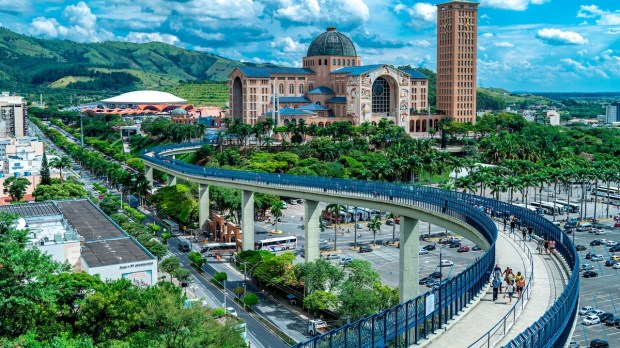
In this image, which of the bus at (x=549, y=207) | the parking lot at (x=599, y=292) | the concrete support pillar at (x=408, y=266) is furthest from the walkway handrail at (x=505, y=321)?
the bus at (x=549, y=207)

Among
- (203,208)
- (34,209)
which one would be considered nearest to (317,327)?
(34,209)

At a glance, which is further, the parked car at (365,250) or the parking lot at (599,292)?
the parked car at (365,250)

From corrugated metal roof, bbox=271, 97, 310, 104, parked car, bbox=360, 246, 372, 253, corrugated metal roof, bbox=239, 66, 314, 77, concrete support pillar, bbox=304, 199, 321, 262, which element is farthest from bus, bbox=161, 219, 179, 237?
corrugated metal roof, bbox=271, 97, 310, 104

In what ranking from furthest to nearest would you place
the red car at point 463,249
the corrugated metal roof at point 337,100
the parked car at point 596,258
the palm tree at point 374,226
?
1. the corrugated metal roof at point 337,100
2. the palm tree at point 374,226
3. the red car at point 463,249
4. the parked car at point 596,258

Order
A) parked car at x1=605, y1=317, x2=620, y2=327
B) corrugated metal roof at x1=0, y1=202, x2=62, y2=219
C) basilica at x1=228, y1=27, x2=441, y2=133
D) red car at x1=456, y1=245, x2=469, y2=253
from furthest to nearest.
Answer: basilica at x1=228, y1=27, x2=441, y2=133 < red car at x1=456, y1=245, x2=469, y2=253 < corrugated metal roof at x1=0, y1=202, x2=62, y2=219 < parked car at x1=605, y1=317, x2=620, y2=327

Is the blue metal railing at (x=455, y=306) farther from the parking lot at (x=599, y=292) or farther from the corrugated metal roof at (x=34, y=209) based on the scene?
the corrugated metal roof at (x=34, y=209)

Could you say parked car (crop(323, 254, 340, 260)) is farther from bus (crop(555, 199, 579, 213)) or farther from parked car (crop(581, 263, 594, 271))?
bus (crop(555, 199, 579, 213))

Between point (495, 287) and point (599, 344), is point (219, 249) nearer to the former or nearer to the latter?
point (599, 344)
